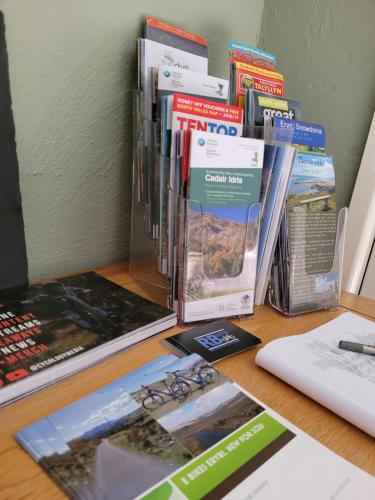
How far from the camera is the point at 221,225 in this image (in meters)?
0.61

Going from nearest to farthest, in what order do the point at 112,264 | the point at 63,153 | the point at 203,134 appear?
the point at 203,134 < the point at 63,153 < the point at 112,264

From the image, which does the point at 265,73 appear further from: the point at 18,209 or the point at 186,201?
the point at 18,209

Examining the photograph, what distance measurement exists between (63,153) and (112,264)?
0.86 ft

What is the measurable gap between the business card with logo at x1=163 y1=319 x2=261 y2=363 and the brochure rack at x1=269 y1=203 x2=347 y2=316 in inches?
5.4

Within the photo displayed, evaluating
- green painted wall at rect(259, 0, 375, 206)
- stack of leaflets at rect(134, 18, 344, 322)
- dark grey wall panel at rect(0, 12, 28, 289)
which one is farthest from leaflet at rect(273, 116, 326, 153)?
dark grey wall panel at rect(0, 12, 28, 289)

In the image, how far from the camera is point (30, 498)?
0.32 meters

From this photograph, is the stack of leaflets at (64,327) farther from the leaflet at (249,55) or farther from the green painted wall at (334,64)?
the green painted wall at (334,64)

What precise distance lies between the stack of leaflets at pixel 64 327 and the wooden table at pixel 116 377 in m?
0.02

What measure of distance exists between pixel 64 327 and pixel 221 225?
0.94 ft

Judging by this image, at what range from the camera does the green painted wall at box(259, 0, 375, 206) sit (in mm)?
858

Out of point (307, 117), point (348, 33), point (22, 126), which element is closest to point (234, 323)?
point (22, 126)

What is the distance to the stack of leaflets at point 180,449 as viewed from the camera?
1.07 feet

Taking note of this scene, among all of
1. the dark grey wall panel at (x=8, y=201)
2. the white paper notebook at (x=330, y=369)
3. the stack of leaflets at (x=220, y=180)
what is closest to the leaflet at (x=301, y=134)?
the stack of leaflets at (x=220, y=180)

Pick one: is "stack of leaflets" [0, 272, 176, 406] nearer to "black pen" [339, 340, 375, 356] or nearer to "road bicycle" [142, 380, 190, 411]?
"road bicycle" [142, 380, 190, 411]
